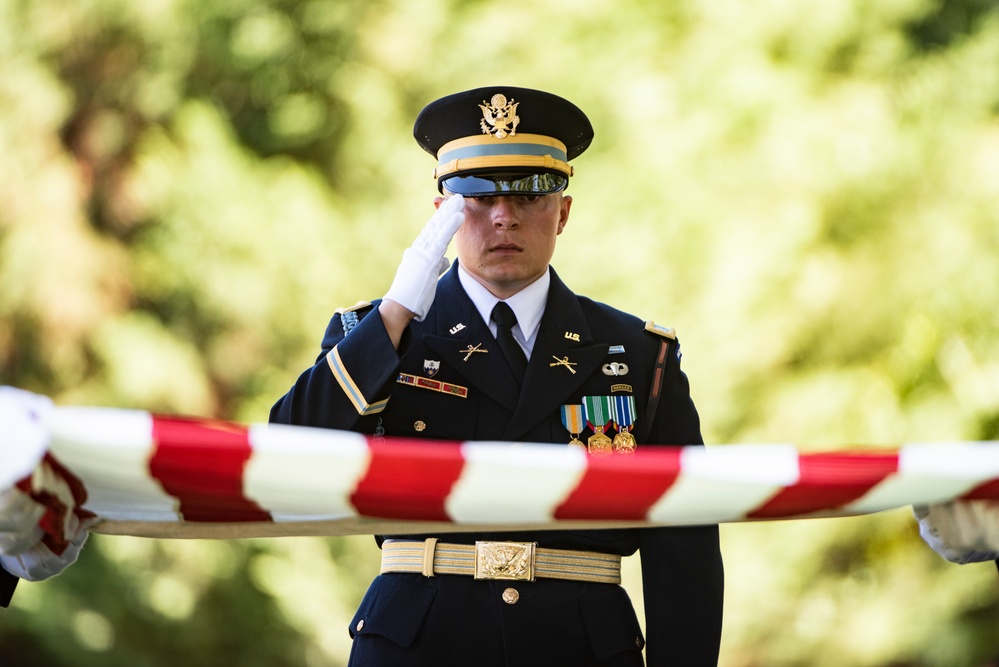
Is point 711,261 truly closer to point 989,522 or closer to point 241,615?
point 241,615

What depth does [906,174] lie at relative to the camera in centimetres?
764

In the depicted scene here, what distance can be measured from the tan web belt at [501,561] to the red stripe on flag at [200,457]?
0.63 metres

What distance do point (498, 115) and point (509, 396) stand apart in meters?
0.69

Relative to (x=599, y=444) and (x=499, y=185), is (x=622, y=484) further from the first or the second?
(x=499, y=185)

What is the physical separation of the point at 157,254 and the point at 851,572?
15.1 feet

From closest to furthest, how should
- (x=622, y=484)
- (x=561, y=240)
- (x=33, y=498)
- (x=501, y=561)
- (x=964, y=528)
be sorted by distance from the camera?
(x=33, y=498) → (x=622, y=484) → (x=964, y=528) → (x=501, y=561) → (x=561, y=240)

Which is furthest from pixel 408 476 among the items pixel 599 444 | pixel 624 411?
pixel 624 411

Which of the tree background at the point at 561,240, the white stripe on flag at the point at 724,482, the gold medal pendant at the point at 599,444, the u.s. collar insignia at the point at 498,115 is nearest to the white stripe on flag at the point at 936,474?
the white stripe on flag at the point at 724,482

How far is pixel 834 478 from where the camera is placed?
2141 mm

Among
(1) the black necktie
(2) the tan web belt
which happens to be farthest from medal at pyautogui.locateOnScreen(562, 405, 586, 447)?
(2) the tan web belt

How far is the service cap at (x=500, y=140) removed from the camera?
2955 millimetres

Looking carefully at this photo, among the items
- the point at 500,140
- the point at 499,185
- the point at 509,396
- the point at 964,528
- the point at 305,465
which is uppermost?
the point at 500,140

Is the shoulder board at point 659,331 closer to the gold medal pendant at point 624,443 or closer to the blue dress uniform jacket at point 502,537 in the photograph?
the blue dress uniform jacket at point 502,537

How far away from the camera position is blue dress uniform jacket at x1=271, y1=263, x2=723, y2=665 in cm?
262
